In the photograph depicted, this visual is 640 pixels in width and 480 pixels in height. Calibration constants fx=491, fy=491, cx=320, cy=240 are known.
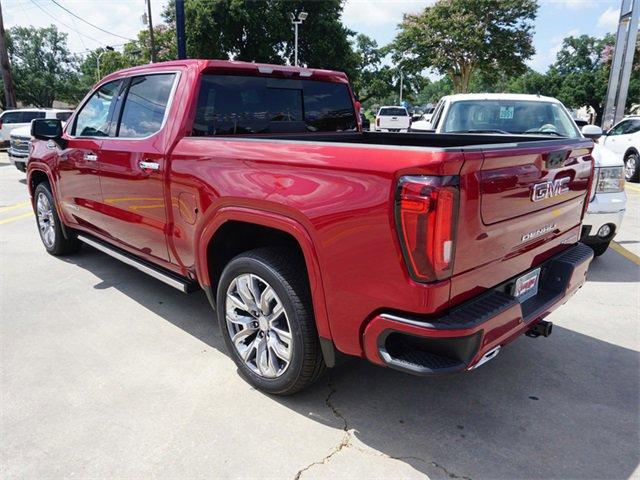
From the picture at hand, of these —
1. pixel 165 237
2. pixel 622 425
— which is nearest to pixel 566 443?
pixel 622 425

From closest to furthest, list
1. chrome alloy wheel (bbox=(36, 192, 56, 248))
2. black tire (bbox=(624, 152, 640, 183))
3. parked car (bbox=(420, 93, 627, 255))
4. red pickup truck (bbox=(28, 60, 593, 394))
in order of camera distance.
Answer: red pickup truck (bbox=(28, 60, 593, 394)), chrome alloy wheel (bbox=(36, 192, 56, 248)), parked car (bbox=(420, 93, 627, 255)), black tire (bbox=(624, 152, 640, 183))

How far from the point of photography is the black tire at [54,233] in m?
5.39

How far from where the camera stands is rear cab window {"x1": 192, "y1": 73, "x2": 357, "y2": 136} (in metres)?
3.43

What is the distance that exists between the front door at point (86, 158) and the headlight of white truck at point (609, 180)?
4682 millimetres

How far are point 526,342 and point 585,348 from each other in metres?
0.40

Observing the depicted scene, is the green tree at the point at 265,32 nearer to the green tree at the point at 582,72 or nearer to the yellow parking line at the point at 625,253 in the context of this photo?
the green tree at the point at 582,72

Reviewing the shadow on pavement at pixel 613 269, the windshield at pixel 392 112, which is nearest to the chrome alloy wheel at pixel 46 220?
the shadow on pavement at pixel 613 269

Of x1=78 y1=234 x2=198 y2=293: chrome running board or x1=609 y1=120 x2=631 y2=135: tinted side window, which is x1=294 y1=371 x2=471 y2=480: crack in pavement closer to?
x1=78 y1=234 x2=198 y2=293: chrome running board

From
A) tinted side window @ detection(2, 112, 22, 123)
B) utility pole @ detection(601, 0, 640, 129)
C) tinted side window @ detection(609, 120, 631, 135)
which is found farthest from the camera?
tinted side window @ detection(2, 112, 22, 123)

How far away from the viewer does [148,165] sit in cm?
345

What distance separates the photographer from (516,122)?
6.30 meters

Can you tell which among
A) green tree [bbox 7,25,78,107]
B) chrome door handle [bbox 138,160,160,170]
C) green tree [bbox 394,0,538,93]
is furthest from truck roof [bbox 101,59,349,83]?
green tree [bbox 7,25,78,107]

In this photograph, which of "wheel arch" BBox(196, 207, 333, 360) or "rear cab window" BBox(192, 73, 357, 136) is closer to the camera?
"wheel arch" BBox(196, 207, 333, 360)

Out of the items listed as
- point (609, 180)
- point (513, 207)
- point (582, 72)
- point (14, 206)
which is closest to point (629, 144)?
point (609, 180)
